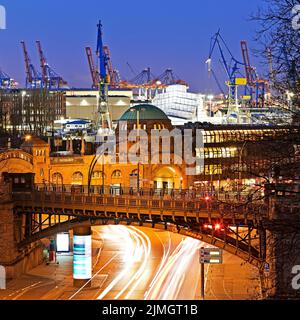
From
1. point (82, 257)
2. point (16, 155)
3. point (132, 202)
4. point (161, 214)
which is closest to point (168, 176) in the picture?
point (16, 155)

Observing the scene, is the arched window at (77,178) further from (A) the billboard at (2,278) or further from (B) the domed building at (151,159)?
(A) the billboard at (2,278)

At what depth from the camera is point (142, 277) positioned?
148 feet

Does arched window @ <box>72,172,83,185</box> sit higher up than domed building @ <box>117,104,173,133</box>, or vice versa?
domed building @ <box>117,104,173,133</box>

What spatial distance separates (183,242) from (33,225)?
47.9ft

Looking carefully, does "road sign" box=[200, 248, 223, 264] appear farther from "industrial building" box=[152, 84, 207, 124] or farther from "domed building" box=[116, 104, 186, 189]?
"industrial building" box=[152, 84, 207, 124]

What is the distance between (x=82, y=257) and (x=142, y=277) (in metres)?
4.08

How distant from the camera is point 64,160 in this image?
65.1m

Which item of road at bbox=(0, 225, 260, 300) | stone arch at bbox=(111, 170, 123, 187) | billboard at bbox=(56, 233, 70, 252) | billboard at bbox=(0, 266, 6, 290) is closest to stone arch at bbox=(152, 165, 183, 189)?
stone arch at bbox=(111, 170, 123, 187)

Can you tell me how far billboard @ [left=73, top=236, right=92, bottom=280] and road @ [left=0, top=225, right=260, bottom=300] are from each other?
0.65 m

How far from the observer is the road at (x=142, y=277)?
4012 cm

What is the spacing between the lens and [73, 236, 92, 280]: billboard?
140 ft
